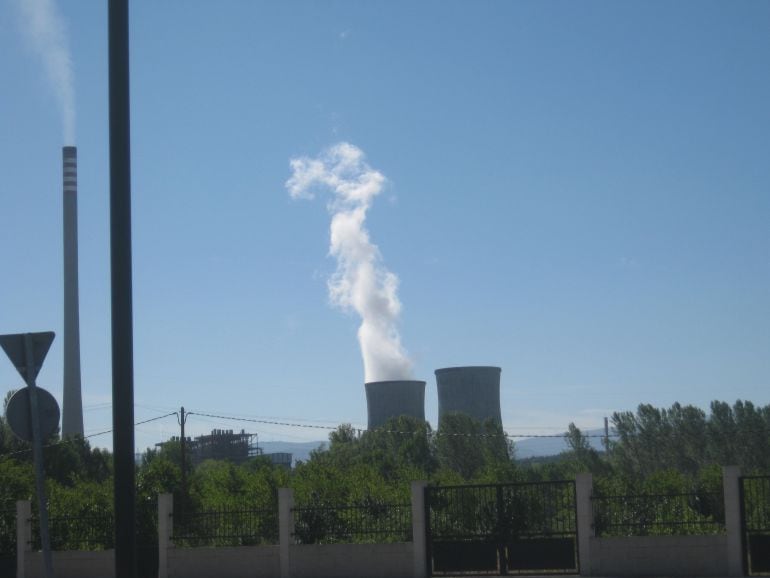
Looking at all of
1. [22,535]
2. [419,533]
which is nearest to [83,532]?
[22,535]

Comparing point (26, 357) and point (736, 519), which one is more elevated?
point (26, 357)

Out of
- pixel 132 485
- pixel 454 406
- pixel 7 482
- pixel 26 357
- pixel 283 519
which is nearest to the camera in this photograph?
pixel 132 485

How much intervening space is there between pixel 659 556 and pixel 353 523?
6.06 meters

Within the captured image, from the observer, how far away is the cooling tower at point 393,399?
208ft

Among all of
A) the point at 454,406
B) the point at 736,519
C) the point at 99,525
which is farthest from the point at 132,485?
the point at 454,406

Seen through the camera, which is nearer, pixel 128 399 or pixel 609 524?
pixel 128 399

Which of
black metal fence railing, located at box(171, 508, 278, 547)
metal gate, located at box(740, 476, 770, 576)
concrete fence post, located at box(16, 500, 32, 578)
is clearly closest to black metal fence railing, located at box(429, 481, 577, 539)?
metal gate, located at box(740, 476, 770, 576)

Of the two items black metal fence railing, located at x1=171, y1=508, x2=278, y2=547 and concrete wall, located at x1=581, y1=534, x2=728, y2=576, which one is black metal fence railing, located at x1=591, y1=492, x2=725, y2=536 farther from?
black metal fence railing, located at x1=171, y1=508, x2=278, y2=547

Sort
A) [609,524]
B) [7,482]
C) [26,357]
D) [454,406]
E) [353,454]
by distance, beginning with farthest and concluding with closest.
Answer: [353,454], [454,406], [7,482], [609,524], [26,357]

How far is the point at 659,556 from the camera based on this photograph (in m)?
17.2

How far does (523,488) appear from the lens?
18.7 metres

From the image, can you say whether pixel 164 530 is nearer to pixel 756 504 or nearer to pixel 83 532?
pixel 83 532

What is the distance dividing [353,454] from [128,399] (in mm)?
65980

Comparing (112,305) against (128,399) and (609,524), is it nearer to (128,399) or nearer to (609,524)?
(128,399)
